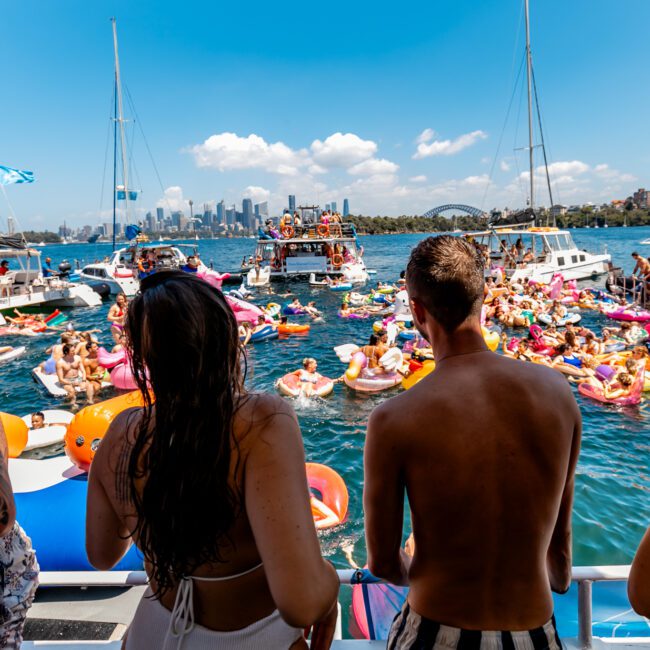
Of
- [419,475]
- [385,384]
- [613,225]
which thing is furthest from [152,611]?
[613,225]

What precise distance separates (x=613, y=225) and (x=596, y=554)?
154 m

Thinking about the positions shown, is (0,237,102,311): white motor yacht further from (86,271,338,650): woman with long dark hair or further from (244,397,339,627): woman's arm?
(244,397,339,627): woman's arm

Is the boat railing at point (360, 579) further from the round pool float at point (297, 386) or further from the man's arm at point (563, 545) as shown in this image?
the round pool float at point (297, 386)

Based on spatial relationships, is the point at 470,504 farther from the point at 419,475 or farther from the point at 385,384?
the point at 385,384

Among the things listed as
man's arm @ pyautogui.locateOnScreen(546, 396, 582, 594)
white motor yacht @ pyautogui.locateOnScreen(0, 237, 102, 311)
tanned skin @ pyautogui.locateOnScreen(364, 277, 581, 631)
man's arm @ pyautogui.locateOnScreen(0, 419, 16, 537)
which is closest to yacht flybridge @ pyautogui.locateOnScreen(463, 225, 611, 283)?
white motor yacht @ pyautogui.locateOnScreen(0, 237, 102, 311)

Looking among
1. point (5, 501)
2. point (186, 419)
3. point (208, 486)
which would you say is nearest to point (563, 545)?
point (208, 486)

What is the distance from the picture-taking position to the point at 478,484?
4.61 feet

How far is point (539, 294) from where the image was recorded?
21.0 meters

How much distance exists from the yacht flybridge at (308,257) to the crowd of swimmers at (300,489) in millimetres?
27978

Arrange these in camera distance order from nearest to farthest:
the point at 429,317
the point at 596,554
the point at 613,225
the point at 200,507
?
the point at 200,507, the point at 429,317, the point at 596,554, the point at 613,225

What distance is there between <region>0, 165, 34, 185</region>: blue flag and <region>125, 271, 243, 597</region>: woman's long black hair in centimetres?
2431

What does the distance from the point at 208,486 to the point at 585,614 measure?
72.1 inches

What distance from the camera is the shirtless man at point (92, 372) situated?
10.8 meters

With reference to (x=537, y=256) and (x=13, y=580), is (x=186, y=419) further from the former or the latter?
(x=537, y=256)
